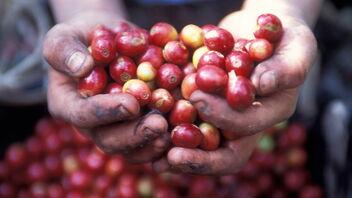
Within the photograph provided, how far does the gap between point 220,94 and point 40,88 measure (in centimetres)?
174

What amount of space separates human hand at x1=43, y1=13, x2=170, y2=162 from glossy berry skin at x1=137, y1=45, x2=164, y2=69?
0.22m

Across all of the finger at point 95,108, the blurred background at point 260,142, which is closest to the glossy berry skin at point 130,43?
the finger at point 95,108

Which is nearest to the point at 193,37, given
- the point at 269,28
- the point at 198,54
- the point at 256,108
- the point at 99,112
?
the point at 198,54

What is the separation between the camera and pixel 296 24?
2080 millimetres

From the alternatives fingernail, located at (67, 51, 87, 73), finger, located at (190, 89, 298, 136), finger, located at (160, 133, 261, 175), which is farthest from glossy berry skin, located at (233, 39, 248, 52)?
fingernail, located at (67, 51, 87, 73)

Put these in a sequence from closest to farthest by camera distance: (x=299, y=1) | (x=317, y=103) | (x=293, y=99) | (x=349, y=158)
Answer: (x=293, y=99), (x=299, y=1), (x=349, y=158), (x=317, y=103)

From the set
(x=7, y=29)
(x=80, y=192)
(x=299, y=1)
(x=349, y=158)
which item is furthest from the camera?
(x=7, y=29)

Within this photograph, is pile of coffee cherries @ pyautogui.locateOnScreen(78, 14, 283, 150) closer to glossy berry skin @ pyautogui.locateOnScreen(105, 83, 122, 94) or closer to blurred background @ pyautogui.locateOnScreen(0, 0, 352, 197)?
glossy berry skin @ pyautogui.locateOnScreen(105, 83, 122, 94)

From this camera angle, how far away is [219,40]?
202 cm

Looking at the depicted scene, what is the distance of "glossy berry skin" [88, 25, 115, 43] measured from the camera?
2.07 metres

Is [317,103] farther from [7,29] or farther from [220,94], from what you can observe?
[7,29]

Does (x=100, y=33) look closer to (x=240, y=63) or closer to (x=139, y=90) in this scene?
(x=139, y=90)

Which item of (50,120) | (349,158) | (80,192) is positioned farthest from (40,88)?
(349,158)

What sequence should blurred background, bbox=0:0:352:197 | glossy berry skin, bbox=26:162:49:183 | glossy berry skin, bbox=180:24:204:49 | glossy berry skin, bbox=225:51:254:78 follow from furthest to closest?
1. glossy berry skin, bbox=26:162:49:183
2. blurred background, bbox=0:0:352:197
3. glossy berry skin, bbox=180:24:204:49
4. glossy berry skin, bbox=225:51:254:78
